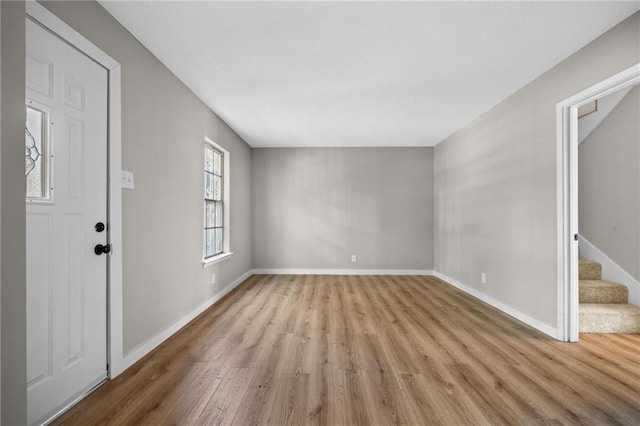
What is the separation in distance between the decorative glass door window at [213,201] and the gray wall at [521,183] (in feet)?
12.2

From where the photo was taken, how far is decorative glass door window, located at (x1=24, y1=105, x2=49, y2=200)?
4.95 ft

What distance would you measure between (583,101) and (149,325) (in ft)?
13.5

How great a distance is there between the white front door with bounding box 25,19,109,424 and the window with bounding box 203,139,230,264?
1.87 m

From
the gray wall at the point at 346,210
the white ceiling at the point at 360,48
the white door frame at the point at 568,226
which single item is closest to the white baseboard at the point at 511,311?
the white door frame at the point at 568,226

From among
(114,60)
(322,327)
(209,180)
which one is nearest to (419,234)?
(322,327)

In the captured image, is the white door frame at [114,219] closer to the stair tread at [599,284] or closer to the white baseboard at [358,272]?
the white baseboard at [358,272]

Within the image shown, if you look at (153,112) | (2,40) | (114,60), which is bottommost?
(2,40)

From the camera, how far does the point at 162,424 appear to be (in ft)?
5.19

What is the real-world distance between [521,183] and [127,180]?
3.77 metres

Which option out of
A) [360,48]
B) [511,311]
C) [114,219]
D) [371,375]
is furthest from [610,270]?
[114,219]

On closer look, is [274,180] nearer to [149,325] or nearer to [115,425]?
[149,325]

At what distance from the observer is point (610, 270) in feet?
11.0

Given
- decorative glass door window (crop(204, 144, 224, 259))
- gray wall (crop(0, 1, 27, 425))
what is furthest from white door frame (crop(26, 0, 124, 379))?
decorative glass door window (crop(204, 144, 224, 259))

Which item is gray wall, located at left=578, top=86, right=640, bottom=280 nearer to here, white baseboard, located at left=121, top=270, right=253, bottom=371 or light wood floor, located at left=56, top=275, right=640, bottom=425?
light wood floor, located at left=56, top=275, right=640, bottom=425
